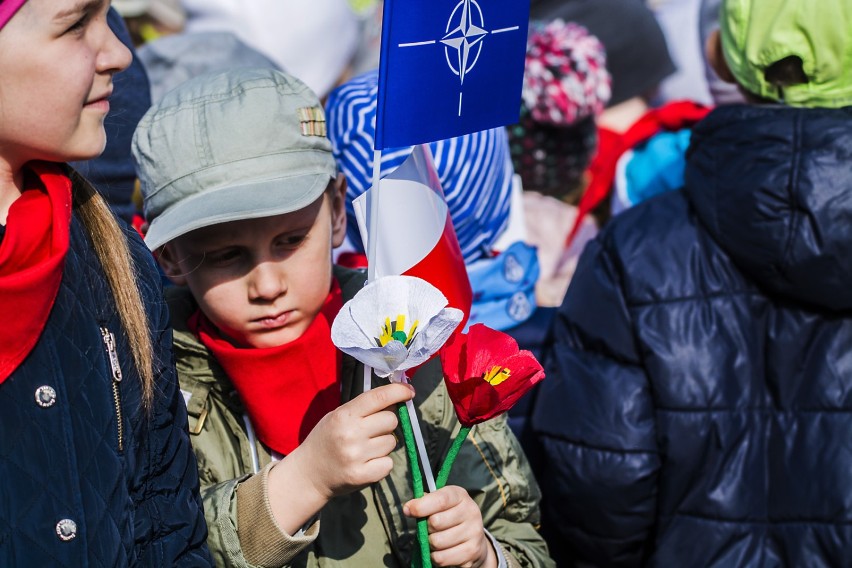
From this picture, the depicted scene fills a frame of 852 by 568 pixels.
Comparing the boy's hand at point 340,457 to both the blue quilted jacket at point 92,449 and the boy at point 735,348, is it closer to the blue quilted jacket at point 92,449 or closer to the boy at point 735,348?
the blue quilted jacket at point 92,449

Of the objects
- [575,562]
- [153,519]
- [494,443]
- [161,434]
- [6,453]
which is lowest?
[575,562]

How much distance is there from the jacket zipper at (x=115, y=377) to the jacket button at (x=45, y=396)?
137mm

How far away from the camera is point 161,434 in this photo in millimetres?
1666

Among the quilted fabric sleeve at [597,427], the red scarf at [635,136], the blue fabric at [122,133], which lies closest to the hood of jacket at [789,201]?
the quilted fabric sleeve at [597,427]

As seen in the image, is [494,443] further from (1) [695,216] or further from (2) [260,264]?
(1) [695,216]

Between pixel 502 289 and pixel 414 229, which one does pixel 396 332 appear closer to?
pixel 414 229

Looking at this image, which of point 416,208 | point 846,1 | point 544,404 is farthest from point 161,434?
point 846,1

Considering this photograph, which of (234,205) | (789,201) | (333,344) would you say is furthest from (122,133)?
(789,201)

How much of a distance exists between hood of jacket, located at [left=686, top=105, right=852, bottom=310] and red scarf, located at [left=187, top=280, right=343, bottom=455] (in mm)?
987

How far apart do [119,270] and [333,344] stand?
43cm

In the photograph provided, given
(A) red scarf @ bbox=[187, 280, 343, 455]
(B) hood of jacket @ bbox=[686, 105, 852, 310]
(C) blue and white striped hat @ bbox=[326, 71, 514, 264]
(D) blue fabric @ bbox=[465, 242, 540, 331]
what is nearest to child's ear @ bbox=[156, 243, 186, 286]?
(A) red scarf @ bbox=[187, 280, 343, 455]

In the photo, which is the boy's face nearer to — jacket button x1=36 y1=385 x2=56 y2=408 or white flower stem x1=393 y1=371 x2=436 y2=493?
white flower stem x1=393 y1=371 x2=436 y2=493

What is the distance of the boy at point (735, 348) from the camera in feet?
7.66

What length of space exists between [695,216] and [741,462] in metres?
0.57
